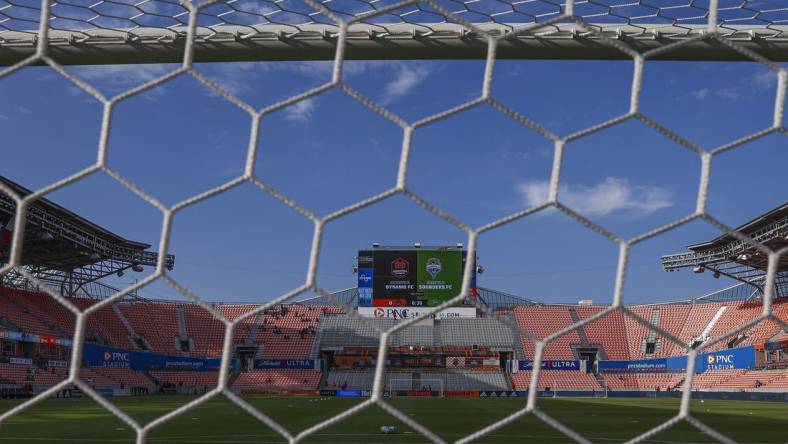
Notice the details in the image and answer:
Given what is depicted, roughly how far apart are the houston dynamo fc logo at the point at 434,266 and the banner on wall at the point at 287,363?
7.41 metres

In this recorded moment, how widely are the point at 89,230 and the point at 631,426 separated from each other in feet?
59.6

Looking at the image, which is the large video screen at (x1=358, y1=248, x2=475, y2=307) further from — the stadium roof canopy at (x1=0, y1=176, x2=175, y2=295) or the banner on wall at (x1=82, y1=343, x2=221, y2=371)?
the stadium roof canopy at (x1=0, y1=176, x2=175, y2=295)

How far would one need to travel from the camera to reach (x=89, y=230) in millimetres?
20734

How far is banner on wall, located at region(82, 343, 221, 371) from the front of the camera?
20.9 meters

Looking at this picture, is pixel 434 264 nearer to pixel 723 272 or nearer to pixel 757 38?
pixel 723 272

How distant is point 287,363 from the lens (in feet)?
83.5

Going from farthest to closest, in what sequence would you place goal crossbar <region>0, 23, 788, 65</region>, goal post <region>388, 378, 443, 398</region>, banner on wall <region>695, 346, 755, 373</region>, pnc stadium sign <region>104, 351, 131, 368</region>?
goal post <region>388, 378, 443, 398</region>, pnc stadium sign <region>104, 351, 131, 368</region>, banner on wall <region>695, 346, 755, 373</region>, goal crossbar <region>0, 23, 788, 65</region>

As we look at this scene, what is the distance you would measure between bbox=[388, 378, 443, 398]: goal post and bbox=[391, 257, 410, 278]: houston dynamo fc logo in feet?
16.0

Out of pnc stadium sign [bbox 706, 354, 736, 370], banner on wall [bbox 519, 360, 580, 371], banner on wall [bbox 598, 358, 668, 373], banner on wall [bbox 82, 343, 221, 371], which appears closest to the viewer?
pnc stadium sign [bbox 706, 354, 736, 370]

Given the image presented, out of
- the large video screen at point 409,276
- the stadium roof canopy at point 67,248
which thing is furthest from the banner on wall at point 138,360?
the large video screen at point 409,276

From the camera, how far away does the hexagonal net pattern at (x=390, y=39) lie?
1.66m

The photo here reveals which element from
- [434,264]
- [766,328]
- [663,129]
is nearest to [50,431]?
[663,129]

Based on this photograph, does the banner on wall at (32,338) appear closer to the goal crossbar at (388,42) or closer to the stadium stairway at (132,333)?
the stadium stairway at (132,333)

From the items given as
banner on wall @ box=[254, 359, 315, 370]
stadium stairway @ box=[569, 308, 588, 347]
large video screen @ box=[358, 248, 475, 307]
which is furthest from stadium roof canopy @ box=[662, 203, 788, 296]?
banner on wall @ box=[254, 359, 315, 370]
